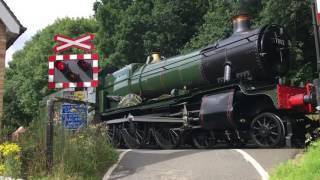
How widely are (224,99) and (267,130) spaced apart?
1.44m

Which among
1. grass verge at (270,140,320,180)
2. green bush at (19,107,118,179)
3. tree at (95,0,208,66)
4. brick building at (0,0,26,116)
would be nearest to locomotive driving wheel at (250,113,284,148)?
grass verge at (270,140,320,180)

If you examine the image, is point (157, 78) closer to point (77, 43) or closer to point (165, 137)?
point (165, 137)

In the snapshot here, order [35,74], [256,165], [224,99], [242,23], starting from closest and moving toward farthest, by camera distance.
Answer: [256,165]
[224,99]
[242,23]
[35,74]

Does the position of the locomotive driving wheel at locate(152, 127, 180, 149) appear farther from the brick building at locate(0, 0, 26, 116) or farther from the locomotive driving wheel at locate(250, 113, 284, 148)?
the brick building at locate(0, 0, 26, 116)

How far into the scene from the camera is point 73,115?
35.2 ft

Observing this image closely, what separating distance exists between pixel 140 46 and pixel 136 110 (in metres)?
17.9

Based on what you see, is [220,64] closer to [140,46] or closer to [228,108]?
[228,108]

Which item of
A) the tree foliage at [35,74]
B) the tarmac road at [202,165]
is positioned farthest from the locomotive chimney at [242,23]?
the tree foliage at [35,74]

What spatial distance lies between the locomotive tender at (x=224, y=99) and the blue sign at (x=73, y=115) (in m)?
3.73

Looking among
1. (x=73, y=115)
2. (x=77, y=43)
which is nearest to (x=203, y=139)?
(x=73, y=115)

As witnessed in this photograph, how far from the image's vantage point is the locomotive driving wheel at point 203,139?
1449 centimetres

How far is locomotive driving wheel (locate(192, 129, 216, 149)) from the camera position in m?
14.5

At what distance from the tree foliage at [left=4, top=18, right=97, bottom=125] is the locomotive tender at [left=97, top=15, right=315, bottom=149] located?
89.3ft

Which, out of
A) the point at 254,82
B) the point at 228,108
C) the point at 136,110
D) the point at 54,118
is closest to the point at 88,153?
the point at 54,118
